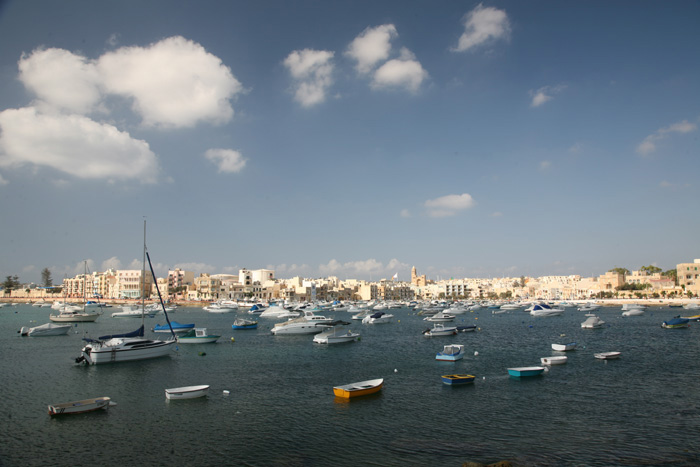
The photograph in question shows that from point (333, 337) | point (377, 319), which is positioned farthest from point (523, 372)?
point (377, 319)

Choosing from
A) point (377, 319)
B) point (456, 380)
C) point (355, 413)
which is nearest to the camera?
point (355, 413)

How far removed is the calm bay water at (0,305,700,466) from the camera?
53.8 feet

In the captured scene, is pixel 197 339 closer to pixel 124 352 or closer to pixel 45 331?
pixel 124 352

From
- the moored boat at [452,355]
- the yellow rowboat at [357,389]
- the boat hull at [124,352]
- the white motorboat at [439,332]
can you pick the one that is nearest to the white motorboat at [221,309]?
the white motorboat at [439,332]

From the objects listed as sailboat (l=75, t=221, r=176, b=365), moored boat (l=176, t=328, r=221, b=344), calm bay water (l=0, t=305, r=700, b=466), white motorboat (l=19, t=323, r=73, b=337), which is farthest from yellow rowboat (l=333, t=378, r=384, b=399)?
white motorboat (l=19, t=323, r=73, b=337)

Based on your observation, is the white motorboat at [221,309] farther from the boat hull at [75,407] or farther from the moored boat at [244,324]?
the boat hull at [75,407]

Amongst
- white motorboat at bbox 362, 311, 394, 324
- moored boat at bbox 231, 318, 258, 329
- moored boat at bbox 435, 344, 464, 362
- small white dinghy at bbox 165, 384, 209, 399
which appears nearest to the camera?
small white dinghy at bbox 165, 384, 209, 399

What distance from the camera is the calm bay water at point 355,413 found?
16391mm

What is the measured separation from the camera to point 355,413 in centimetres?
2145

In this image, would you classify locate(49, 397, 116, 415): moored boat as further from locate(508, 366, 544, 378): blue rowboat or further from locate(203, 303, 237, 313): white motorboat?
locate(203, 303, 237, 313): white motorboat

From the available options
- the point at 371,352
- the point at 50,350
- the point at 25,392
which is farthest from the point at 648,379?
the point at 50,350

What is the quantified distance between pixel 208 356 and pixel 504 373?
26126 mm

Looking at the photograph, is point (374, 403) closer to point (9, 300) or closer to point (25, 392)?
point (25, 392)

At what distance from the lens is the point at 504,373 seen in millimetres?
30734
